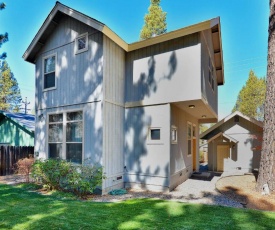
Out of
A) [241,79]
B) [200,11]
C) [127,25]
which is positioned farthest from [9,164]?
[241,79]

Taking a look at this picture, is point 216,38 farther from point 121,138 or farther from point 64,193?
point 64,193

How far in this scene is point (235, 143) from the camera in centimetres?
1384

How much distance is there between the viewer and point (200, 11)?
1154 cm

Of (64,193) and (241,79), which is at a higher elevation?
(241,79)

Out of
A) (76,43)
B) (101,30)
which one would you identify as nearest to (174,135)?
(101,30)

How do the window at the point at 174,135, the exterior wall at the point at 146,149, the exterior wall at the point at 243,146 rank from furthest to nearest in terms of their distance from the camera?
the exterior wall at the point at 243,146 → the window at the point at 174,135 → the exterior wall at the point at 146,149

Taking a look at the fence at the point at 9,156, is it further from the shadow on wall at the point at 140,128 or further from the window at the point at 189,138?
the window at the point at 189,138

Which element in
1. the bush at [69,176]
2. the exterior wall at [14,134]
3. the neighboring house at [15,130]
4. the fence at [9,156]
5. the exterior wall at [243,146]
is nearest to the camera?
the bush at [69,176]

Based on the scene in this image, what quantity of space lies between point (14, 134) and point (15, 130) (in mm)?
325

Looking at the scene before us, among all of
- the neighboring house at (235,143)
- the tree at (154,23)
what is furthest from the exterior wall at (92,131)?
the tree at (154,23)

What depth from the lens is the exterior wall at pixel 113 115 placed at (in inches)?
308

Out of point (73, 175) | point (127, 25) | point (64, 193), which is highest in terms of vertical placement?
point (127, 25)

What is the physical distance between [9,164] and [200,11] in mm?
14296

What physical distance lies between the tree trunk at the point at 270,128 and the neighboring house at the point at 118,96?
8.23ft
